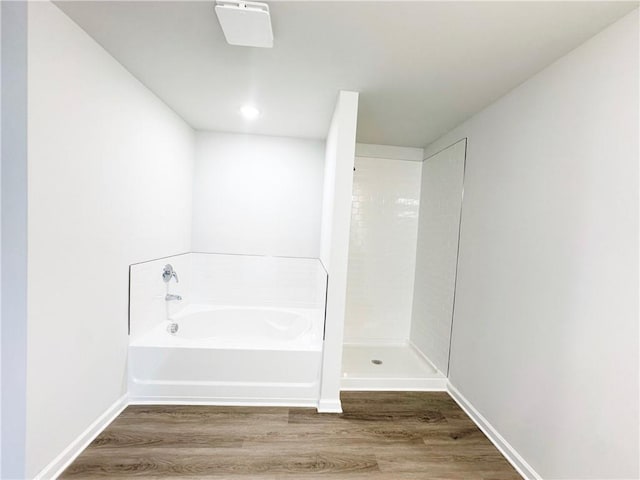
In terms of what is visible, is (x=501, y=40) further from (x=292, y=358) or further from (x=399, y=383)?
(x=399, y=383)

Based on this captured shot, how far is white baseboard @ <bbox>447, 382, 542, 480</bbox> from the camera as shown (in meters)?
1.60

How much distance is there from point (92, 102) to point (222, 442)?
2167 mm

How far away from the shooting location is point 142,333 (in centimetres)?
221

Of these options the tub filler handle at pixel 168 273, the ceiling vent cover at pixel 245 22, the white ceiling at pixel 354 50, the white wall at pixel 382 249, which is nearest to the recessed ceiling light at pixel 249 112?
the white ceiling at pixel 354 50

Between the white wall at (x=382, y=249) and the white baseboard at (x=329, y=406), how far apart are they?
1.29 m

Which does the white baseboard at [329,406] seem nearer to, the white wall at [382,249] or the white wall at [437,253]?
the white wall at [437,253]

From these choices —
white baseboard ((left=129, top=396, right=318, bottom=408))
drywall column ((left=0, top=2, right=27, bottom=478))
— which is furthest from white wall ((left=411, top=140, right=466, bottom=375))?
drywall column ((left=0, top=2, right=27, bottom=478))

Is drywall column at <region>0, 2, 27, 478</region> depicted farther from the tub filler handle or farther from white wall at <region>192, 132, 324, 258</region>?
white wall at <region>192, 132, 324, 258</region>

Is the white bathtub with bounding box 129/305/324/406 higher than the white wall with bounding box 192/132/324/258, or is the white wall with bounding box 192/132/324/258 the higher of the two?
the white wall with bounding box 192/132/324/258

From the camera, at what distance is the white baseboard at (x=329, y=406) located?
82.7 inches

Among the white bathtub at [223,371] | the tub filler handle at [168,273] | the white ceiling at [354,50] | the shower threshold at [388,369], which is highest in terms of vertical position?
the white ceiling at [354,50]

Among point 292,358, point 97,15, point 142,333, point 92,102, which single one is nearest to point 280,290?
point 292,358

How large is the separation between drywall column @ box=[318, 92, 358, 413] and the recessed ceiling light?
0.78 metres

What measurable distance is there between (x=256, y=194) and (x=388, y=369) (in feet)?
7.56
